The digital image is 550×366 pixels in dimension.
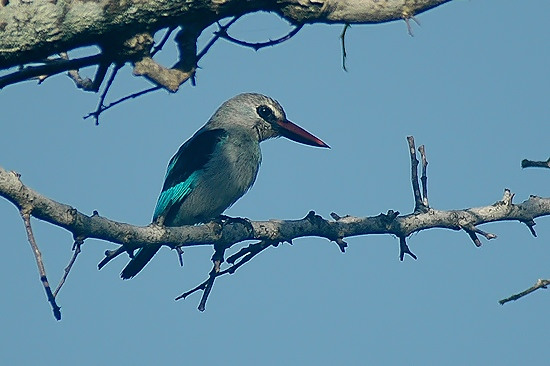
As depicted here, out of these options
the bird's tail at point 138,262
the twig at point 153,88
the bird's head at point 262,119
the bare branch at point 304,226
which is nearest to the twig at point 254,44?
the twig at point 153,88

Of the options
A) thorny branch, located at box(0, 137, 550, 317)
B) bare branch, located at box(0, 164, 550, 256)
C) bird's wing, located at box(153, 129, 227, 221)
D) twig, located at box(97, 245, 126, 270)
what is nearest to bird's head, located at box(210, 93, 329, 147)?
bird's wing, located at box(153, 129, 227, 221)

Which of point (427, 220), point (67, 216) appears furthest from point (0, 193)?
point (427, 220)

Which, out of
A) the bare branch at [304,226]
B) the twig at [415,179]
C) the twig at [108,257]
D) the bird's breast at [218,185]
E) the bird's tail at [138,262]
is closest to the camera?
the bare branch at [304,226]

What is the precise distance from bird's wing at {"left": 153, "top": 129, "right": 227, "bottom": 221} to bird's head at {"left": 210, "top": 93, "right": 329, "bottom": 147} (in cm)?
30

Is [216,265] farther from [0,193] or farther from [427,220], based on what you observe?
[0,193]

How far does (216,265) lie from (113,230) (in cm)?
78

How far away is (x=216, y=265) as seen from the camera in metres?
3.46

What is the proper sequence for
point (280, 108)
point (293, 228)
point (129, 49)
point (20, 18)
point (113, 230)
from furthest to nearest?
point (280, 108), point (293, 228), point (113, 230), point (129, 49), point (20, 18)

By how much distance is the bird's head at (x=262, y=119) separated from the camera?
19.4 ft

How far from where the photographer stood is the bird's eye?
234 inches

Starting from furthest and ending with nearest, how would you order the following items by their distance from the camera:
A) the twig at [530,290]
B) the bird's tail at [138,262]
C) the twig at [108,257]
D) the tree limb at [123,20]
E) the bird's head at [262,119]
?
the bird's head at [262,119] < the bird's tail at [138,262] < the twig at [108,257] < the twig at [530,290] < the tree limb at [123,20]

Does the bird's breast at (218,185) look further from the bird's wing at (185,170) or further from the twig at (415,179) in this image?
the twig at (415,179)

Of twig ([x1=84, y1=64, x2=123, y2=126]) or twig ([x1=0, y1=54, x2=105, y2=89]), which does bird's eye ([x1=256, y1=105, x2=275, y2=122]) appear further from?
twig ([x1=0, y1=54, x2=105, y2=89])

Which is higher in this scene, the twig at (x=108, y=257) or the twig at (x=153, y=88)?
the twig at (x=153, y=88)
